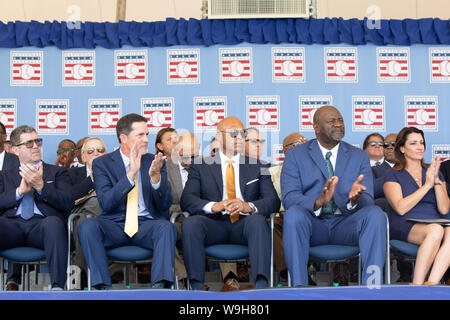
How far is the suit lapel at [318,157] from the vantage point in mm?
4359

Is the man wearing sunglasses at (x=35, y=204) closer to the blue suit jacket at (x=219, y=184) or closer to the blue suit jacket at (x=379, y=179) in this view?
the blue suit jacket at (x=219, y=184)

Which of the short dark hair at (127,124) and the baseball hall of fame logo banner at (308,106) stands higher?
the baseball hall of fame logo banner at (308,106)

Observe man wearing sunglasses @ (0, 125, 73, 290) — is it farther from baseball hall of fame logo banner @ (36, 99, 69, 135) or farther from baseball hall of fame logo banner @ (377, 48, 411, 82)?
baseball hall of fame logo banner @ (377, 48, 411, 82)

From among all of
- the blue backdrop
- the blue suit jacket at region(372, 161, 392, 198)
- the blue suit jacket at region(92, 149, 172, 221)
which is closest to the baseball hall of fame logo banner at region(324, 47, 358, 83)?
the blue backdrop

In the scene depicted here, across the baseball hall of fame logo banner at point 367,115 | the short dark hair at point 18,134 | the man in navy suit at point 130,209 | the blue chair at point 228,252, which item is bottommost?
the blue chair at point 228,252

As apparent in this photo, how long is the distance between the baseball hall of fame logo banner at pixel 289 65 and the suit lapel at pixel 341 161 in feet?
7.01

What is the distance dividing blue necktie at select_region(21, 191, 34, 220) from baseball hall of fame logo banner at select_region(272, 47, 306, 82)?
118 inches

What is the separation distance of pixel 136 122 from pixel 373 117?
295 cm

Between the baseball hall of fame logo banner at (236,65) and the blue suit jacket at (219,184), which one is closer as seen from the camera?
the blue suit jacket at (219,184)

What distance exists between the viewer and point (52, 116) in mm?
6484

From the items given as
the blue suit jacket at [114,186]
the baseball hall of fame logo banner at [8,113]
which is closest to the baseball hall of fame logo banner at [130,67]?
the baseball hall of fame logo banner at [8,113]
